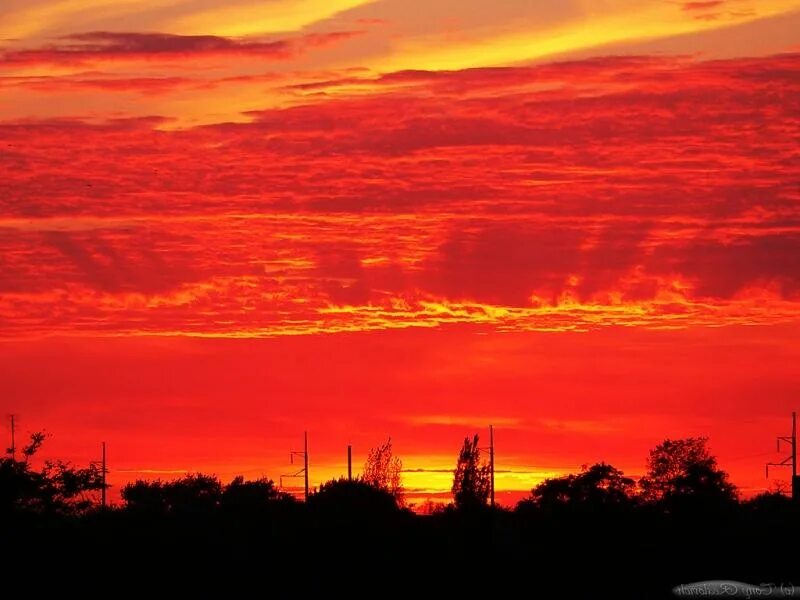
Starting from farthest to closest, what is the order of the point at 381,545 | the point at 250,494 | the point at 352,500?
the point at 250,494 < the point at 352,500 < the point at 381,545

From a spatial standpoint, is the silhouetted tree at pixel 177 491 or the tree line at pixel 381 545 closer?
the tree line at pixel 381 545

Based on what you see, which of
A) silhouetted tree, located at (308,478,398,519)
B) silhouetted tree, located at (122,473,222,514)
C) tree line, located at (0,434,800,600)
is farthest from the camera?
silhouetted tree, located at (122,473,222,514)

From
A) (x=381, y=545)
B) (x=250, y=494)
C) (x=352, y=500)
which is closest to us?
(x=381, y=545)

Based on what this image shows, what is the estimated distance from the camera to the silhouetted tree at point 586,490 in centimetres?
14362

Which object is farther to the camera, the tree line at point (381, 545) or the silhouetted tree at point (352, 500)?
the silhouetted tree at point (352, 500)

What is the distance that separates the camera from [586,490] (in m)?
149

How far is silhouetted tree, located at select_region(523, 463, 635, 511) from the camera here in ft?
471

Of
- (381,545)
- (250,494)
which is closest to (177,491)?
(250,494)

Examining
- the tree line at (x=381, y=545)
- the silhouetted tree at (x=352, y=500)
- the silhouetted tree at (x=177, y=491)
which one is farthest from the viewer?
the silhouetted tree at (x=177, y=491)

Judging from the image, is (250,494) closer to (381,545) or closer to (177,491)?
(177,491)

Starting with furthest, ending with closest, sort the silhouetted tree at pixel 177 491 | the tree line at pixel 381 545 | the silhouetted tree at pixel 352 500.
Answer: the silhouetted tree at pixel 177 491
the silhouetted tree at pixel 352 500
the tree line at pixel 381 545

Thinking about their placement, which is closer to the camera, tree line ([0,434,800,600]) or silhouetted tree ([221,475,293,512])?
tree line ([0,434,800,600])

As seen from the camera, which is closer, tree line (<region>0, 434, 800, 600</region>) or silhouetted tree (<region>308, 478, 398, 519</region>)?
tree line (<region>0, 434, 800, 600</region>)

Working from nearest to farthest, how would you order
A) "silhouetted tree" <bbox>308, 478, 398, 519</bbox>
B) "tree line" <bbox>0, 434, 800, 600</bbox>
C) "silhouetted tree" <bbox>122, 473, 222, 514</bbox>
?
1. "tree line" <bbox>0, 434, 800, 600</bbox>
2. "silhouetted tree" <bbox>308, 478, 398, 519</bbox>
3. "silhouetted tree" <bbox>122, 473, 222, 514</bbox>
